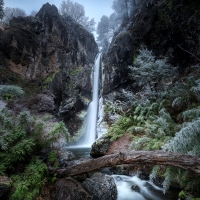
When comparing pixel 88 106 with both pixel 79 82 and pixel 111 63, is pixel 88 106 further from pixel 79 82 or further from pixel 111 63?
pixel 111 63

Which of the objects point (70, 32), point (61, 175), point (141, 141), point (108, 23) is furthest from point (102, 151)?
point (108, 23)

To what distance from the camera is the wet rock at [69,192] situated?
177 inches

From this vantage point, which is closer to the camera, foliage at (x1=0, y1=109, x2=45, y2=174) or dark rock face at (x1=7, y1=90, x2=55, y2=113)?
foliage at (x1=0, y1=109, x2=45, y2=174)

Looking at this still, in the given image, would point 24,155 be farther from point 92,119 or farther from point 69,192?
point 92,119

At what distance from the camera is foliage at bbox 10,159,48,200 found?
4.10 metres

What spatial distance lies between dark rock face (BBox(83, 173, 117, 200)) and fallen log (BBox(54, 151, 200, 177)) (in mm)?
706

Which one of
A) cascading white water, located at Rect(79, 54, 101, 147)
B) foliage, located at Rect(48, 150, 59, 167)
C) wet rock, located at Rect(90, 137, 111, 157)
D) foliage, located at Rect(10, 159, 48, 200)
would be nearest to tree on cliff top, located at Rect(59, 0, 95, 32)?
cascading white water, located at Rect(79, 54, 101, 147)

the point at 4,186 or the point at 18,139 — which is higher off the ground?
the point at 18,139

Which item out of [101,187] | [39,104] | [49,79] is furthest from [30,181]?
[49,79]

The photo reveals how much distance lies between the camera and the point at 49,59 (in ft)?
71.9

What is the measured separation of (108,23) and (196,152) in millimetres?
38761

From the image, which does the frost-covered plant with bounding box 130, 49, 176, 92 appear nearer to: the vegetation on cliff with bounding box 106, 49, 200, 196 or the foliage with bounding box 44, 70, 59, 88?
the vegetation on cliff with bounding box 106, 49, 200, 196

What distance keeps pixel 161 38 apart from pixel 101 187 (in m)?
15.3

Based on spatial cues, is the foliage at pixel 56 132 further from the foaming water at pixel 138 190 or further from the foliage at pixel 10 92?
the foliage at pixel 10 92
